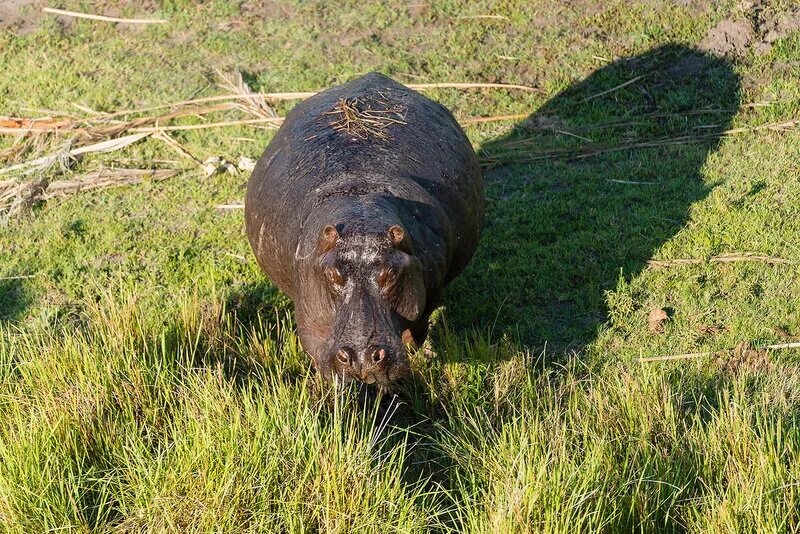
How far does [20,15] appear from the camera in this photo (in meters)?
11.6

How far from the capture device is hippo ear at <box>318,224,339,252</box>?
480 cm

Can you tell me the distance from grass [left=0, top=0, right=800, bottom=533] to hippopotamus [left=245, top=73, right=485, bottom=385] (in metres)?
0.37

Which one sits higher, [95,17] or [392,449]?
[95,17]

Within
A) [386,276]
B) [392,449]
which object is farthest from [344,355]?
[392,449]

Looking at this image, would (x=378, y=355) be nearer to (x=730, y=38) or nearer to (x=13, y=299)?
(x=13, y=299)

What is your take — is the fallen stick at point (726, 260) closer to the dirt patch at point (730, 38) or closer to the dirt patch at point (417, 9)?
the dirt patch at point (730, 38)

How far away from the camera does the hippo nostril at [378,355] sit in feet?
15.1

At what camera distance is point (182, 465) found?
14.9 ft

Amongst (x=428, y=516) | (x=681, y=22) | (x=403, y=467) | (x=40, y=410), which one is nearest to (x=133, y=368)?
(x=40, y=410)

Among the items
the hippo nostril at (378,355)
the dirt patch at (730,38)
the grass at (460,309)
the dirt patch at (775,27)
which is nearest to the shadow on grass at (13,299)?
the grass at (460,309)

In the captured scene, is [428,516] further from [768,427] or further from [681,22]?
[681,22]

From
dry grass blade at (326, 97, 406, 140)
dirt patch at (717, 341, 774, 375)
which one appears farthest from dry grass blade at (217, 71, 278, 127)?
dirt patch at (717, 341, 774, 375)

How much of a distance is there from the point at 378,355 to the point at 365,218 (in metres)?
0.74

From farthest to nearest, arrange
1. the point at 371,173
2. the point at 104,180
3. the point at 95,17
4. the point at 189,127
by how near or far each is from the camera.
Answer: the point at 95,17 → the point at 189,127 → the point at 104,180 → the point at 371,173
